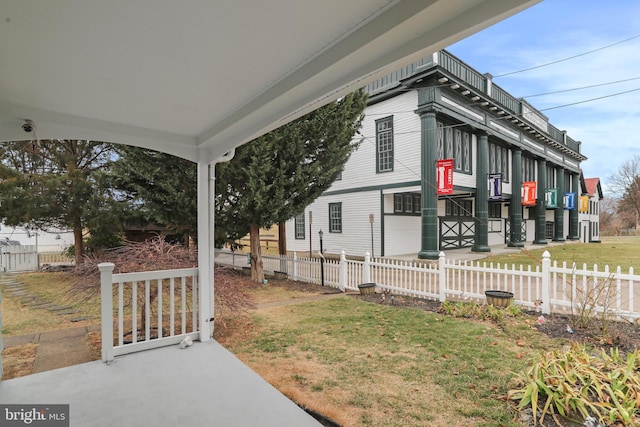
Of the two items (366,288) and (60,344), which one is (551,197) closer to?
(366,288)

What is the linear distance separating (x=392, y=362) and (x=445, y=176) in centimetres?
881

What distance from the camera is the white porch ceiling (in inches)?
57.3

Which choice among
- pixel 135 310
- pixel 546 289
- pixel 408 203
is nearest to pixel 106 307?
pixel 135 310

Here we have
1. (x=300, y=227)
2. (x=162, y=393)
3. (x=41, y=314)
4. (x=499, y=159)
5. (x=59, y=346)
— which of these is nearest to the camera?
(x=162, y=393)

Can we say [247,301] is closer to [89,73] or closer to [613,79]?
[89,73]

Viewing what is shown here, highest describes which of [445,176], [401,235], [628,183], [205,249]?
[628,183]

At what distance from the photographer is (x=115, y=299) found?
6.80m

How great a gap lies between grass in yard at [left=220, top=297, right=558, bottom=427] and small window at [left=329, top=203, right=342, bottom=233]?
28.8 feet

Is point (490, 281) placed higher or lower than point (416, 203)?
lower

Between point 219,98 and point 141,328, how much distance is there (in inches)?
141

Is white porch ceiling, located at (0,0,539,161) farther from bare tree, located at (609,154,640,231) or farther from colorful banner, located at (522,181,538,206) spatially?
bare tree, located at (609,154,640,231)

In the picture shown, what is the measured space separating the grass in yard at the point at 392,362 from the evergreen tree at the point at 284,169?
2.81 m

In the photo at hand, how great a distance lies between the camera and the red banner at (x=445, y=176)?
11.0 metres

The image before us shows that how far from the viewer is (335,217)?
14.6 metres
